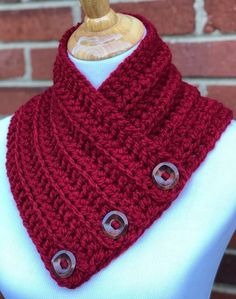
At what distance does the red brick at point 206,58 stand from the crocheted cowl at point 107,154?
0.36 meters

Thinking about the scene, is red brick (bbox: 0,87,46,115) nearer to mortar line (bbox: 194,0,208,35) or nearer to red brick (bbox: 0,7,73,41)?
red brick (bbox: 0,7,73,41)

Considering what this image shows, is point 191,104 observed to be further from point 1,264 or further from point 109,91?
point 1,264

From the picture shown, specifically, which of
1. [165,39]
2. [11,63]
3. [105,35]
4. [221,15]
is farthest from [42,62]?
[105,35]

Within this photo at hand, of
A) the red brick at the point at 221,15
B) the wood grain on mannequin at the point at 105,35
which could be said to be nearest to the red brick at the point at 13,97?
the red brick at the point at 221,15

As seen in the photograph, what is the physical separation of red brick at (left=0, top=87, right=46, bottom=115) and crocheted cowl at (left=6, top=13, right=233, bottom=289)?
1.88ft

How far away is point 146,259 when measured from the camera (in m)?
0.63

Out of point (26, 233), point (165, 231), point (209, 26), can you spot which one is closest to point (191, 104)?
point (165, 231)

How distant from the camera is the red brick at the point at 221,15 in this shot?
1.05 metres

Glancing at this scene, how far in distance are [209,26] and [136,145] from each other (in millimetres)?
525

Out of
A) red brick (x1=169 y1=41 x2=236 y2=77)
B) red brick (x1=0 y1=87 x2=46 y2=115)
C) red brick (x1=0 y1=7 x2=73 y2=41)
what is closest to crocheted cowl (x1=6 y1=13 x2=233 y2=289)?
red brick (x1=169 y1=41 x2=236 y2=77)

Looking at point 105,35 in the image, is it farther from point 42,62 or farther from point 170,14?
point 42,62

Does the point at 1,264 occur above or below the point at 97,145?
below

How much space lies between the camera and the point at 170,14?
1.10m

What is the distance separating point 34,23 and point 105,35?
1.98 ft
